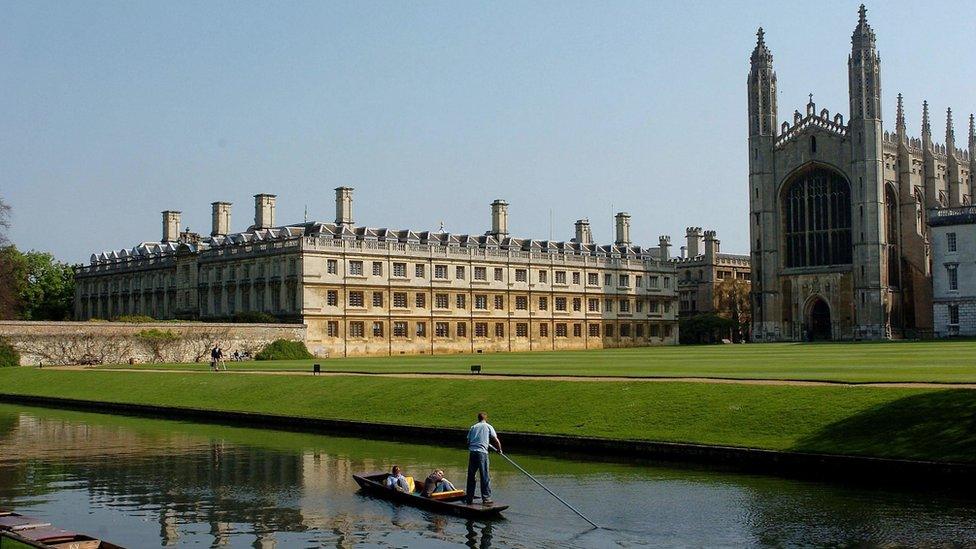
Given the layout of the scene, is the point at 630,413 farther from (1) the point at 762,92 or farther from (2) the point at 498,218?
(1) the point at 762,92

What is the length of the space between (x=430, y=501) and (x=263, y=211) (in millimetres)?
69562

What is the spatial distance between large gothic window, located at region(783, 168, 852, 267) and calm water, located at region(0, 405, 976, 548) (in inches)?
2832

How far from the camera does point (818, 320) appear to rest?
92.1 m

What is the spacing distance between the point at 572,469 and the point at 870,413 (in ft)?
22.0

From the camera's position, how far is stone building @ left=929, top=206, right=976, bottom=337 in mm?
81750

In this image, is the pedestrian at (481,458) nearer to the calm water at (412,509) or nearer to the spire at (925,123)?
the calm water at (412,509)

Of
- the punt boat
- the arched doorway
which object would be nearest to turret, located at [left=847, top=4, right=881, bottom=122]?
the arched doorway

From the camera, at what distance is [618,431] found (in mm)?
25500

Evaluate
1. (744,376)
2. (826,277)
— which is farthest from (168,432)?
(826,277)

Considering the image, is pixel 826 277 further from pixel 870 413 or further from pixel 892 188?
pixel 870 413

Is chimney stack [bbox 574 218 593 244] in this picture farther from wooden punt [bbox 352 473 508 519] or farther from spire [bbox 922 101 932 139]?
wooden punt [bbox 352 473 508 519]

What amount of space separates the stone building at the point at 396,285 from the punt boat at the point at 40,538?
55.6m

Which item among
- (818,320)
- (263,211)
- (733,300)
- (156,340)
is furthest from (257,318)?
(733,300)

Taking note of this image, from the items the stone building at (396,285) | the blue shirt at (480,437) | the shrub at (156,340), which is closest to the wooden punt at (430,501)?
the blue shirt at (480,437)
